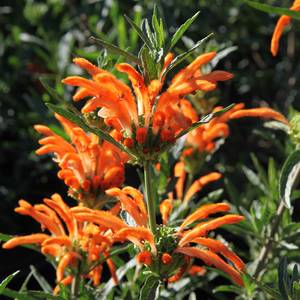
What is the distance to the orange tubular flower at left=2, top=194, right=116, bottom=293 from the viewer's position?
2064 mm

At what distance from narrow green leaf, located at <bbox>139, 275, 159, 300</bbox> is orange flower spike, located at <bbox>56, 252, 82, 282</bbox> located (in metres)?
0.29

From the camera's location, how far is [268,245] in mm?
2617

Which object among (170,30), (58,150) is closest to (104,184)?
(58,150)

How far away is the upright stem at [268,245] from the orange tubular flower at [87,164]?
0.66m

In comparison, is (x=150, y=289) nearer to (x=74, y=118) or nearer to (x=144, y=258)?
(x=144, y=258)

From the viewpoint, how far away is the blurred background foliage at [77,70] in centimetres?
386

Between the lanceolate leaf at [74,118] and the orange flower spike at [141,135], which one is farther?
the orange flower spike at [141,135]

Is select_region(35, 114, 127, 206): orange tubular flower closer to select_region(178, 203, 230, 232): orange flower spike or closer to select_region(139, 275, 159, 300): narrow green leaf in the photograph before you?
select_region(178, 203, 230, 232): orange flower spike

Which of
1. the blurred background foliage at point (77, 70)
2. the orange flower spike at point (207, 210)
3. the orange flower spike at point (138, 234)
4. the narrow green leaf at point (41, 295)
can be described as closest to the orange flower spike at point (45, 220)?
the narrow green leaf at point (41, 295)

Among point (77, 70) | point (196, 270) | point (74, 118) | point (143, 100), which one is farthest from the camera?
point (77, 70)

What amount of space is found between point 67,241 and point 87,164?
0.33 m

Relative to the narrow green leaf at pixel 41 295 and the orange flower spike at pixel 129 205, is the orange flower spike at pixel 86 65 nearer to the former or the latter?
the orange flower spike at pixel 129 205

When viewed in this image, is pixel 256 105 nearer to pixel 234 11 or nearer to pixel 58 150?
pixel 234 11

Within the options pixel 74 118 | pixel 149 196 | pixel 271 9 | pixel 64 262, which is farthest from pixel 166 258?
pixel 271 9
